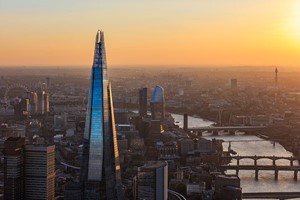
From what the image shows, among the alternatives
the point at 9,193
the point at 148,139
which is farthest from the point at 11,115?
the point at 9,193

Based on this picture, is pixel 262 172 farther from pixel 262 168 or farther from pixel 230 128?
pixel 230 128

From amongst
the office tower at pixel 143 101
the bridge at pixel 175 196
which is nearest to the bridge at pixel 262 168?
the bridge at pixel 175 196

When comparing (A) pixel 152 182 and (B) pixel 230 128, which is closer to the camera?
(A) pixel 152 182

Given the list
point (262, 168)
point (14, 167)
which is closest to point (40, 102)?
point (262, 168)

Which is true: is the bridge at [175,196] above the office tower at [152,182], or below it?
below

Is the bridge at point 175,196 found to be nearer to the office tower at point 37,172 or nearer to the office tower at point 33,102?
the office tower at point 37,172

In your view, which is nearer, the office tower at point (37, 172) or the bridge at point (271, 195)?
the office tower at point (37, 172)

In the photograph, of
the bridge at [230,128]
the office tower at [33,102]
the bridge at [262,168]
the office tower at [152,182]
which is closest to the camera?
the office tower at [152,182]
